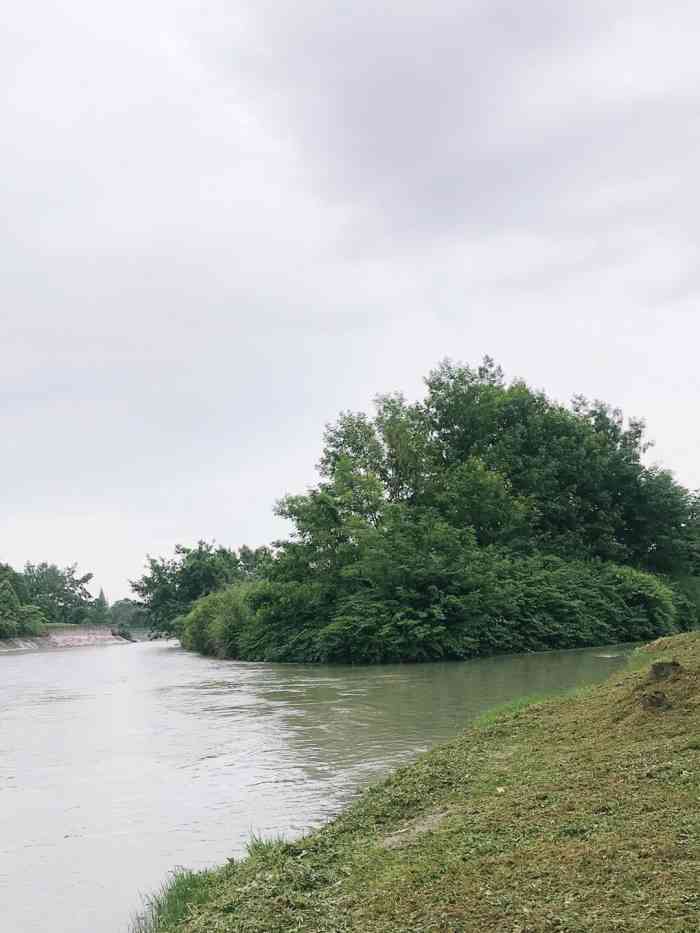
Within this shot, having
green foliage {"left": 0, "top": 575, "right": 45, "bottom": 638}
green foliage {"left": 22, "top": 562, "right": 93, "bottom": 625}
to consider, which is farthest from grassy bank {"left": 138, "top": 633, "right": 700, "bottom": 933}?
green foliage {"left": 22, "top": 562, "right": 93, "bottom": 625}

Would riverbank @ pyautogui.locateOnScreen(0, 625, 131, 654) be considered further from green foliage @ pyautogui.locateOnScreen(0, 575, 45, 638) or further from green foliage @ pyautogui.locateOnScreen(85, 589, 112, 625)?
green foliage @ pyautogui.locateOnScreen(85, 589, 112, 625)

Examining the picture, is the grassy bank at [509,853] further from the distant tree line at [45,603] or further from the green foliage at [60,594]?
the green foliage at [60,594]

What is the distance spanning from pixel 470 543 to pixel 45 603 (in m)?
97.6

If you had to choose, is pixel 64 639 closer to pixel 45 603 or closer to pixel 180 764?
pixel 45 603

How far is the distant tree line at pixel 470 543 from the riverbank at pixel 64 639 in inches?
1399

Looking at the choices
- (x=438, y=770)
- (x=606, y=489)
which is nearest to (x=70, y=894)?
(x=438, y=770)

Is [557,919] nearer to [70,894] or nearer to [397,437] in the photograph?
[70,894]

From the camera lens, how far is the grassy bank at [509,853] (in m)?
4.30

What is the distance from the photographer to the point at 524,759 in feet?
26.8

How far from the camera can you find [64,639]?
89812mm

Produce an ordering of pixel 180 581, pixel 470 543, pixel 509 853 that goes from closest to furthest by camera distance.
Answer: pixel 509 853, pixel 470 543, pixel 180 581

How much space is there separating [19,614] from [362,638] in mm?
61619

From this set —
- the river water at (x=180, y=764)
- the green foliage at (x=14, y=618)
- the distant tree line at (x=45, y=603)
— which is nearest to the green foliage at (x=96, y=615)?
the distant tree line at (x=45, y=603)

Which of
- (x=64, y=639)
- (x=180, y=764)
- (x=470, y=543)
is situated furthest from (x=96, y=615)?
(x=180, y=764)
